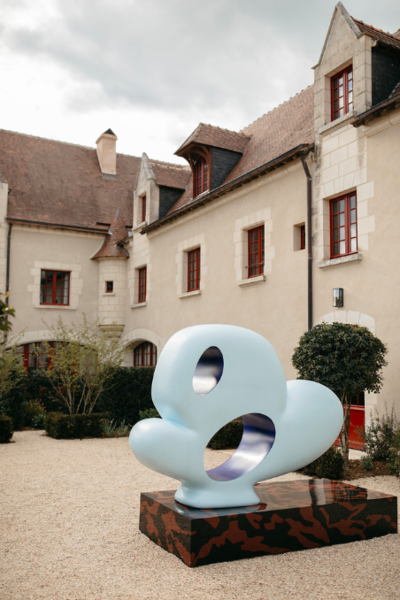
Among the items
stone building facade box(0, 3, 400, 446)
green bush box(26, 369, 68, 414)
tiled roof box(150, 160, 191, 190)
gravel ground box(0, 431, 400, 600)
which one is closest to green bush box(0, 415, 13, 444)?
green bush box(26, 369, 68, 414)

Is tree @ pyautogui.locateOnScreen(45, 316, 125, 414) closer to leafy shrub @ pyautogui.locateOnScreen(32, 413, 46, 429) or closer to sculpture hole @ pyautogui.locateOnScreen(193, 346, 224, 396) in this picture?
leafy shrub @ pyautogui.locateOnScreen(32, 413, 46, 429)

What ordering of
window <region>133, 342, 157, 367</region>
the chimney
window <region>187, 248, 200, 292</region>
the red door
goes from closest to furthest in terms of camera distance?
the red door
window <region>187, 248, 200, 292</region>
window <region>133, 342, 157, 367</region>
the chimney

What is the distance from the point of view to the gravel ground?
12.4 feet

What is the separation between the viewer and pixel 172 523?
177 inches

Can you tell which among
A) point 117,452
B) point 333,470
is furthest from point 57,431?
point 333,470

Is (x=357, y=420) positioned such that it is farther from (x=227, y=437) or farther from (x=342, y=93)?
(x=342, y=93)

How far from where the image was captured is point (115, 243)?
18.7m

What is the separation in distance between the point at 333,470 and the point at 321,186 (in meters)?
5.50

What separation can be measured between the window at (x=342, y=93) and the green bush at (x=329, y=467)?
6.48 m

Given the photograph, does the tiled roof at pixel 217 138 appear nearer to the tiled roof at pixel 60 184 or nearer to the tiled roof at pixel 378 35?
the tiled roof at pixel 378 35

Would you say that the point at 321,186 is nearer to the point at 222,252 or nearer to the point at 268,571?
the point at 222,252

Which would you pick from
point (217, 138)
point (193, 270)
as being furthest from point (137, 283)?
point (217, 138)

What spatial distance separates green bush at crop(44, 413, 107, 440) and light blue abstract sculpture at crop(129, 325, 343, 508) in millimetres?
7327

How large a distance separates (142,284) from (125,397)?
582cm
